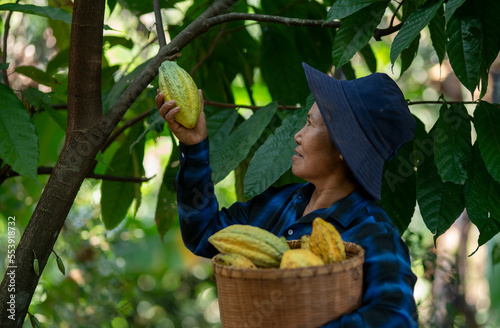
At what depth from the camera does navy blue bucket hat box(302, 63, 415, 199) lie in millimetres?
1080

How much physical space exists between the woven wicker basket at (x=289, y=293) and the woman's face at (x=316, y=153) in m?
0.28

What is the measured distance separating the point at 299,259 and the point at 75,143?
58 cm

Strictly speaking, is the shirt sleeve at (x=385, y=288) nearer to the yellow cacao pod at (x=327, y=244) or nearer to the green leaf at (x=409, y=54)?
the yellow cacao pod at (x=327, y=244)

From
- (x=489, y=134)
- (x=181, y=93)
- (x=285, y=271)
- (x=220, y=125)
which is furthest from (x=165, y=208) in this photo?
(x=285, y=271)

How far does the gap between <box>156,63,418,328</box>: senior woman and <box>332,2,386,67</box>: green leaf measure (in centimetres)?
13

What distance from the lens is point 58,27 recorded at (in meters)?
2.03

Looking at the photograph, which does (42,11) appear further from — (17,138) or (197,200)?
(197,200)

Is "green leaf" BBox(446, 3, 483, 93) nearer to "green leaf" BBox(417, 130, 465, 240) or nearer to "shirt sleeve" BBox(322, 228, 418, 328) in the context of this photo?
"green leaf" BBox(417, 130, 465, 240)

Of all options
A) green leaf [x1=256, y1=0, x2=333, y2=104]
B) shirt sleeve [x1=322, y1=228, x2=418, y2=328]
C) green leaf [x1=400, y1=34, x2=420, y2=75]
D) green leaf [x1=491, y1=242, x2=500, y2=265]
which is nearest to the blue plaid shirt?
shirt sleeve [x1=322, y1=228, x2=418, y2=328]

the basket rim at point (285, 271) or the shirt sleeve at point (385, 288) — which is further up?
the basket rim at point (285, 271)

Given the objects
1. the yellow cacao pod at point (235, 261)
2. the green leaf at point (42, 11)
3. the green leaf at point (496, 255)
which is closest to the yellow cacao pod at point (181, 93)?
the green leaf at point (42, 11)

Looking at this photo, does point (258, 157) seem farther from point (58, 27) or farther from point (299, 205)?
point (58, 27)

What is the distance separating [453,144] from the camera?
1.32 m

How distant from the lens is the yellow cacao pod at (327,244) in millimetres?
865
